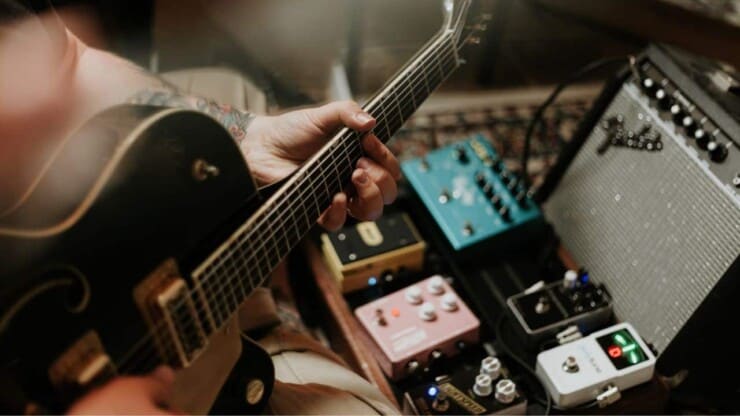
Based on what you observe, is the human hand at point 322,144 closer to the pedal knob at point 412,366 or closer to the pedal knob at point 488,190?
the pedal knob at point 412,366

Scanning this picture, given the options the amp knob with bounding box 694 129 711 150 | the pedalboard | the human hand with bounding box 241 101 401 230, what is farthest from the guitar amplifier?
the human hand with bounding box 241 101 401 230

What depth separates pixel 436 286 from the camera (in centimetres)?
135

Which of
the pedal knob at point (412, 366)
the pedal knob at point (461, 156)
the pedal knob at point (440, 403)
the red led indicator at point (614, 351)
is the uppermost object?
the pedal knob at point (461, 156)

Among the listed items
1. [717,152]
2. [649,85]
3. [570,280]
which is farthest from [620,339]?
[649,85]

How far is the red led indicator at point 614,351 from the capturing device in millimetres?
1210

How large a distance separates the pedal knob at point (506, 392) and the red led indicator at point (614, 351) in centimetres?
18

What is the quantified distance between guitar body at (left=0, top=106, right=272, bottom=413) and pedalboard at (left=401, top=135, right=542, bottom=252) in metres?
0.65

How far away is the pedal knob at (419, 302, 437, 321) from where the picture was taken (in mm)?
1297

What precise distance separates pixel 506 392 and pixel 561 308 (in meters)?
0.22

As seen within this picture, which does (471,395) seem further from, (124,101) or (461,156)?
(124,101)

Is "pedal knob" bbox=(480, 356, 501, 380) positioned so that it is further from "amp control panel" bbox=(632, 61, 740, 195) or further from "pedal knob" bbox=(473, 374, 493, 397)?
"amp control panel" bbox=(632, 61, 740, 195)

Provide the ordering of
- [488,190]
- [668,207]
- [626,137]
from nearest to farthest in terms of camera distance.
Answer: [668,207] < [626,137] < [488,190]

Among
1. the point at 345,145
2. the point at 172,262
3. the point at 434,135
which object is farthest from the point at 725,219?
the point at 434,135

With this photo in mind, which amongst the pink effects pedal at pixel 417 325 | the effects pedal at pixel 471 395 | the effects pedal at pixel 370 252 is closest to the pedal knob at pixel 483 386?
the effects pedal at pixel 471 395
